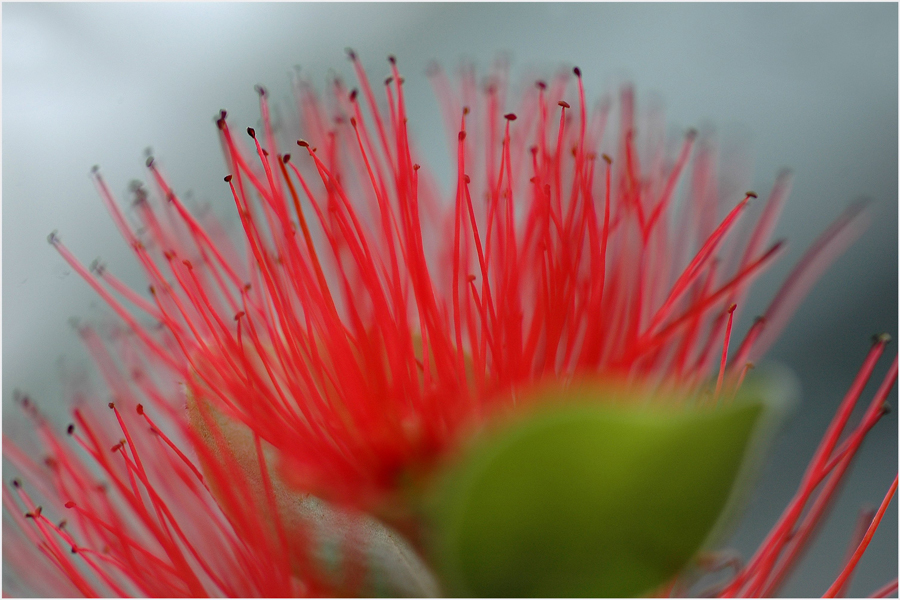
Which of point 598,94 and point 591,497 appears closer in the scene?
point 591,497

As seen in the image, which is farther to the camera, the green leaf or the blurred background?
the blurred background

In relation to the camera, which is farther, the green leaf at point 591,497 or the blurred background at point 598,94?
the blurred background at point 598,94

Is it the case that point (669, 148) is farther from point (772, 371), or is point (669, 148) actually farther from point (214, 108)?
point (214, 108)

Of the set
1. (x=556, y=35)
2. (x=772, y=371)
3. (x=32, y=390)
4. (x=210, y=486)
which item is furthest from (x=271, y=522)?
(x=556, y=35)
